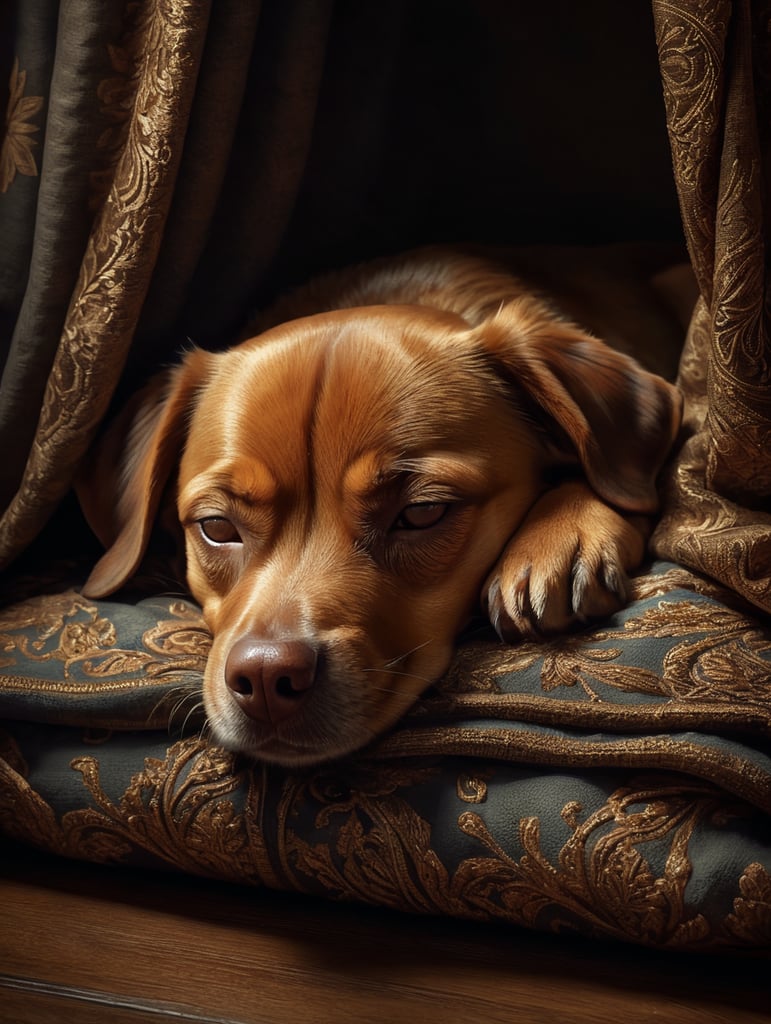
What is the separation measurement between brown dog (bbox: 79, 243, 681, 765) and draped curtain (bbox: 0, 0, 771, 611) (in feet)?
0.53

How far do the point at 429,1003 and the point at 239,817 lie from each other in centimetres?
42

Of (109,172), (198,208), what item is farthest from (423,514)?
(109,172)

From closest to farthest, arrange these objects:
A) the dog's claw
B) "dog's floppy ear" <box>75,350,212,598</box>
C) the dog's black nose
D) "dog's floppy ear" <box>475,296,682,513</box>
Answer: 1. the dog's black nose
2. the dog's claw
3. "dog's floppy ear" <box>475,296,682,513</box>
4. "dog's floppy ear" <box>75,350,212,598</box>

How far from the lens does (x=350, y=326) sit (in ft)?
6.40

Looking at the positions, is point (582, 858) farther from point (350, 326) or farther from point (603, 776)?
point (350, 326)

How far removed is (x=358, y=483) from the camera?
5.76 feet

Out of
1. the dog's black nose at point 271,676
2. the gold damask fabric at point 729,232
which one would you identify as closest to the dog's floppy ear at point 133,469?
the dog's black nose at point 271,676

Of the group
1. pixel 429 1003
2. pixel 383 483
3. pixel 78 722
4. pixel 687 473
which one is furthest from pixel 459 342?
pixel 429 1003

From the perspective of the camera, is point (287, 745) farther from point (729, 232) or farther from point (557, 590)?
point (729, 232)

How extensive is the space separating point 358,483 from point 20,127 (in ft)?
3.74

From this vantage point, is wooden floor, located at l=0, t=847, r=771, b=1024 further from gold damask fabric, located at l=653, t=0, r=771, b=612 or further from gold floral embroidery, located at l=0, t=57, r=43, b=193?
gold floral embroidery, located at l=0, t=57, r=43, b=193

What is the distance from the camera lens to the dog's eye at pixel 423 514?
69.9 inches

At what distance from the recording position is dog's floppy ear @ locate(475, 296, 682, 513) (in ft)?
6.15

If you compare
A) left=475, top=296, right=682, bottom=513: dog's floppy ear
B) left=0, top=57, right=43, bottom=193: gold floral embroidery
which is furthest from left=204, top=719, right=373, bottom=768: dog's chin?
left=0, top=57, right=43, bottom=193: gold floral embroidery
